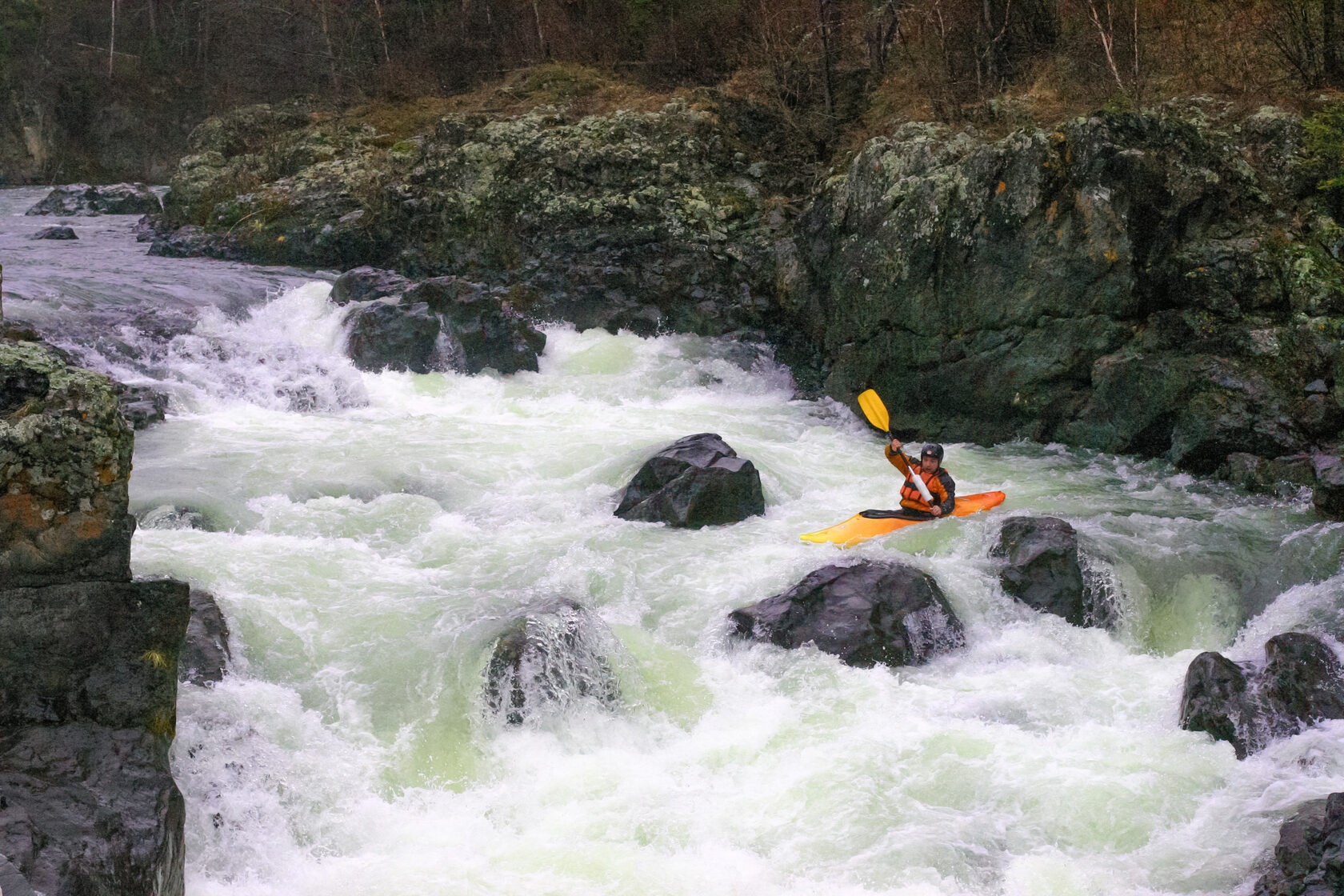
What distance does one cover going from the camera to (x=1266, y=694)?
4.80 m

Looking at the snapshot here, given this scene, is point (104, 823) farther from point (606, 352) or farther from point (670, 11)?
point (670, 11)

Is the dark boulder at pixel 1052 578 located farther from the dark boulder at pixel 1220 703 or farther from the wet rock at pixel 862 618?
the dark boulder at pixel 1220 703

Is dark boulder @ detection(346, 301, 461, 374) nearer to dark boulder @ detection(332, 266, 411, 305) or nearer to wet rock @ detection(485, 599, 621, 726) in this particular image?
dark boulder @ detection(332, 266, 411, 305)

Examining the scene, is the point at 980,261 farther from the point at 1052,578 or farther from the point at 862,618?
the point at 862,618

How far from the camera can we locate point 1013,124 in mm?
10914

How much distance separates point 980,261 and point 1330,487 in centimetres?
381

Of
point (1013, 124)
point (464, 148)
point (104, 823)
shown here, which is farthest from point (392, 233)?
point (104, 823)

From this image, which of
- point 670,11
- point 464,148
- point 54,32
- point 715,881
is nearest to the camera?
point 715,881

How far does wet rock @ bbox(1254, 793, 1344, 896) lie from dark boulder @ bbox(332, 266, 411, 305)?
10.8m

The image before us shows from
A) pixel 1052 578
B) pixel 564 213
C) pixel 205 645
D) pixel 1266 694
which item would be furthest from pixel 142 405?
pixel 1266 694

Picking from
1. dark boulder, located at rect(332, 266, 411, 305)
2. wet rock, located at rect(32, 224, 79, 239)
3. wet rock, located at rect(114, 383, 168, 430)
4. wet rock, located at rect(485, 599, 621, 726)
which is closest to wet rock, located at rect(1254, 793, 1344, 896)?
wet rock, located at rect(485, 599, 621, 726)

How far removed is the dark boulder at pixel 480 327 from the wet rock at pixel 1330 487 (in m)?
7.58

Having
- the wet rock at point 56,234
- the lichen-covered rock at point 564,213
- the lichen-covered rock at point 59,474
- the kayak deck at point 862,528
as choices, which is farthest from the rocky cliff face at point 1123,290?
the wet rock at point 56,234

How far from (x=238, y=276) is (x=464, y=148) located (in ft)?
11.8
